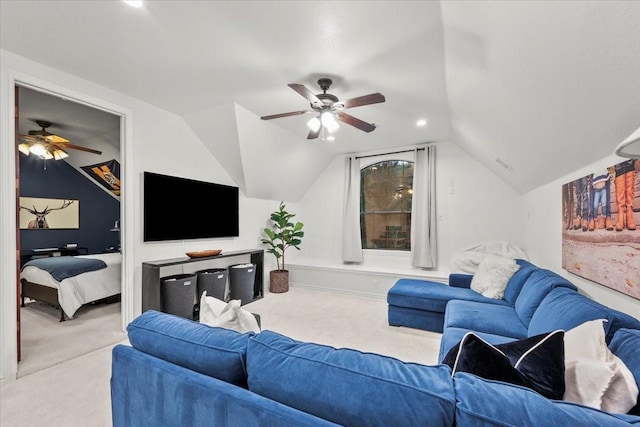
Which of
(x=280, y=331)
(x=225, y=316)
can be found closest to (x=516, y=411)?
(x=225, y=316)

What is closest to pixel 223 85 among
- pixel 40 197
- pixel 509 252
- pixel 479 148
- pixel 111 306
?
pixel 479 148

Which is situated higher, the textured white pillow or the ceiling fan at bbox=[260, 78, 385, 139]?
the ceiling fan at bbox=[260, 78, 385, 139]

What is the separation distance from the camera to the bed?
3643 millimetres

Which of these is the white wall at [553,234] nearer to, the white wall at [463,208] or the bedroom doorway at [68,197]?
the white wall at [463,208]

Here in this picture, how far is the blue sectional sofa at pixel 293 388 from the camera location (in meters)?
0.76

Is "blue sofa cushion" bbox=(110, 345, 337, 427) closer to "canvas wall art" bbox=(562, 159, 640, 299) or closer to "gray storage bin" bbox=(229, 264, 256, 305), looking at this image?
"canvas wall art" bbox=(562, 159, 640, 299)

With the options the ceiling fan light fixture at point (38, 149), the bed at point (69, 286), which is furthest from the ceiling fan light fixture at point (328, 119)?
the ceiling fan light fixture at point (38, 149)

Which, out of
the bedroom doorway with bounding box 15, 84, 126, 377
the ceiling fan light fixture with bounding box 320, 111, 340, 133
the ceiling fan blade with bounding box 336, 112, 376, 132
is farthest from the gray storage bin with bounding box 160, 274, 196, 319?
the ceiling fan blade with bounding box 336, 112, 376, 132

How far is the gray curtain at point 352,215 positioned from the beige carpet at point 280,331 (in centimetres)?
86

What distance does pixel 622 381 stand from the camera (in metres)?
0.90

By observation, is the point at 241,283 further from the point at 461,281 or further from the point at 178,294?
the point at 461,281

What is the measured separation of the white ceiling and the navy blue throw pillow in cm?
114

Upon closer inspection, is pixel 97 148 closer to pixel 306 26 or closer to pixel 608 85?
pixel 306 26

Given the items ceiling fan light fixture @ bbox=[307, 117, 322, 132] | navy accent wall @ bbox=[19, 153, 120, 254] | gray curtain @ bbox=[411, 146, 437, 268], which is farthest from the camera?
navy accent wall @ bbox=[19, 153, 120, 254]
